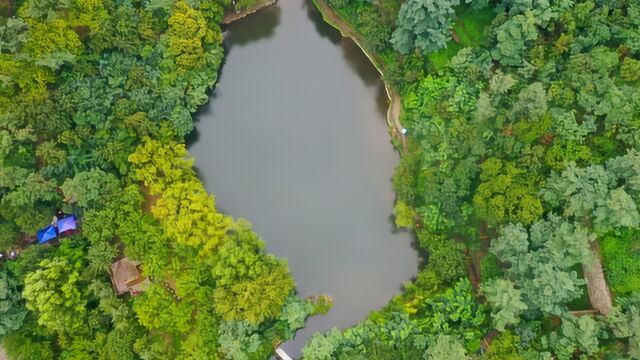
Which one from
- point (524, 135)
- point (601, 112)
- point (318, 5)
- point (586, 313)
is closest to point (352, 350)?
point (586, 313)

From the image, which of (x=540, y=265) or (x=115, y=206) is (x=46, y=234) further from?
(x=540, y=265)

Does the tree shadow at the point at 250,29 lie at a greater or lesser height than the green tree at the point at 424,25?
lesser

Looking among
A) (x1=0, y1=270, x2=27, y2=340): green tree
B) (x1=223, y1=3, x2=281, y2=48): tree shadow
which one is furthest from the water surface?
(x1=0, y1=270, x2=27, y2=340): green tree

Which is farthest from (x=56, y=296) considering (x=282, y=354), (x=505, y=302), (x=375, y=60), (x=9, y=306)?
(x=375, y=60)

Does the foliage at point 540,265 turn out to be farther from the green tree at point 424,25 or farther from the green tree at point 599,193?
the green tree at point 424,25

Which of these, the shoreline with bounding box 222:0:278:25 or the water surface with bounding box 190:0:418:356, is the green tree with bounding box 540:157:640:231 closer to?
the water surface with bounding box 190:0:418:356

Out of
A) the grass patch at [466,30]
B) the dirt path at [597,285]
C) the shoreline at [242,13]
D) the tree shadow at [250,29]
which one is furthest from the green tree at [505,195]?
the shoreline at [242,13]

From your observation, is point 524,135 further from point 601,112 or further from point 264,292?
point 264,292
